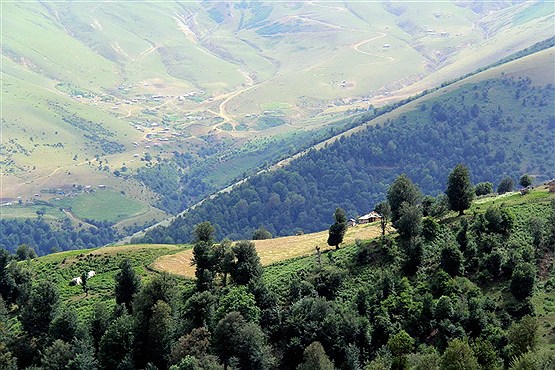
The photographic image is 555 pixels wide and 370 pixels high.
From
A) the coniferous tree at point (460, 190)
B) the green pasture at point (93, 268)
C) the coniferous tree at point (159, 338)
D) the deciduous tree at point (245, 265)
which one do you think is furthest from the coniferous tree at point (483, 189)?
the coniferous tree at point (159, 338)

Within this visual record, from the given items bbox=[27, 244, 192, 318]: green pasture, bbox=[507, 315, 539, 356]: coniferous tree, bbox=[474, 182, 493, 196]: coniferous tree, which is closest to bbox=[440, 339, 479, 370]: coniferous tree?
bbox=[507, 315, 539, 356]: coniferous tree

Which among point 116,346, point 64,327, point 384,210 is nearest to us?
point 116,346

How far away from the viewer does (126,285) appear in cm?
9038

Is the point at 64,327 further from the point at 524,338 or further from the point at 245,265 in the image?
the point at 524,338

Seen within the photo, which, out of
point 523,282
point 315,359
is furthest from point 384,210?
point 315,359

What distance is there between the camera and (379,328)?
7450 centimetres

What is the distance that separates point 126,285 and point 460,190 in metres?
59.1

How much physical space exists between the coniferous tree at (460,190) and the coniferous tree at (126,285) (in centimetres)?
5613

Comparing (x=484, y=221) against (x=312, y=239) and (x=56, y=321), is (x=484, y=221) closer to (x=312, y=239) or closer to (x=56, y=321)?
(x=312, y=239)

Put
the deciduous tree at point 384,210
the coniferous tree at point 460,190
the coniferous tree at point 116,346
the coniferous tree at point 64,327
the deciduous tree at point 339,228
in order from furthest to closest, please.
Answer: the deciduous tree at point 339,228, the deciduous tree at point 384,210, the coniferous tree at point 460,190, the coniferous tree at point 64,327, the coniferous tree at point 116,346

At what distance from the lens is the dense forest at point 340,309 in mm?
69562

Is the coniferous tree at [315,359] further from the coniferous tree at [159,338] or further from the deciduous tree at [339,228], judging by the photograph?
the deciduous tree at [339,228]

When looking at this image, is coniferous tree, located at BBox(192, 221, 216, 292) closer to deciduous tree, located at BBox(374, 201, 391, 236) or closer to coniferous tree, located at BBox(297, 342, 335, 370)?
coniferous tree, located at BBox(297, 342, 335, 370)

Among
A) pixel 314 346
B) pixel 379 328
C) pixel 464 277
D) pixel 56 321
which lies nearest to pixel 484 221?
pixel 464 277
